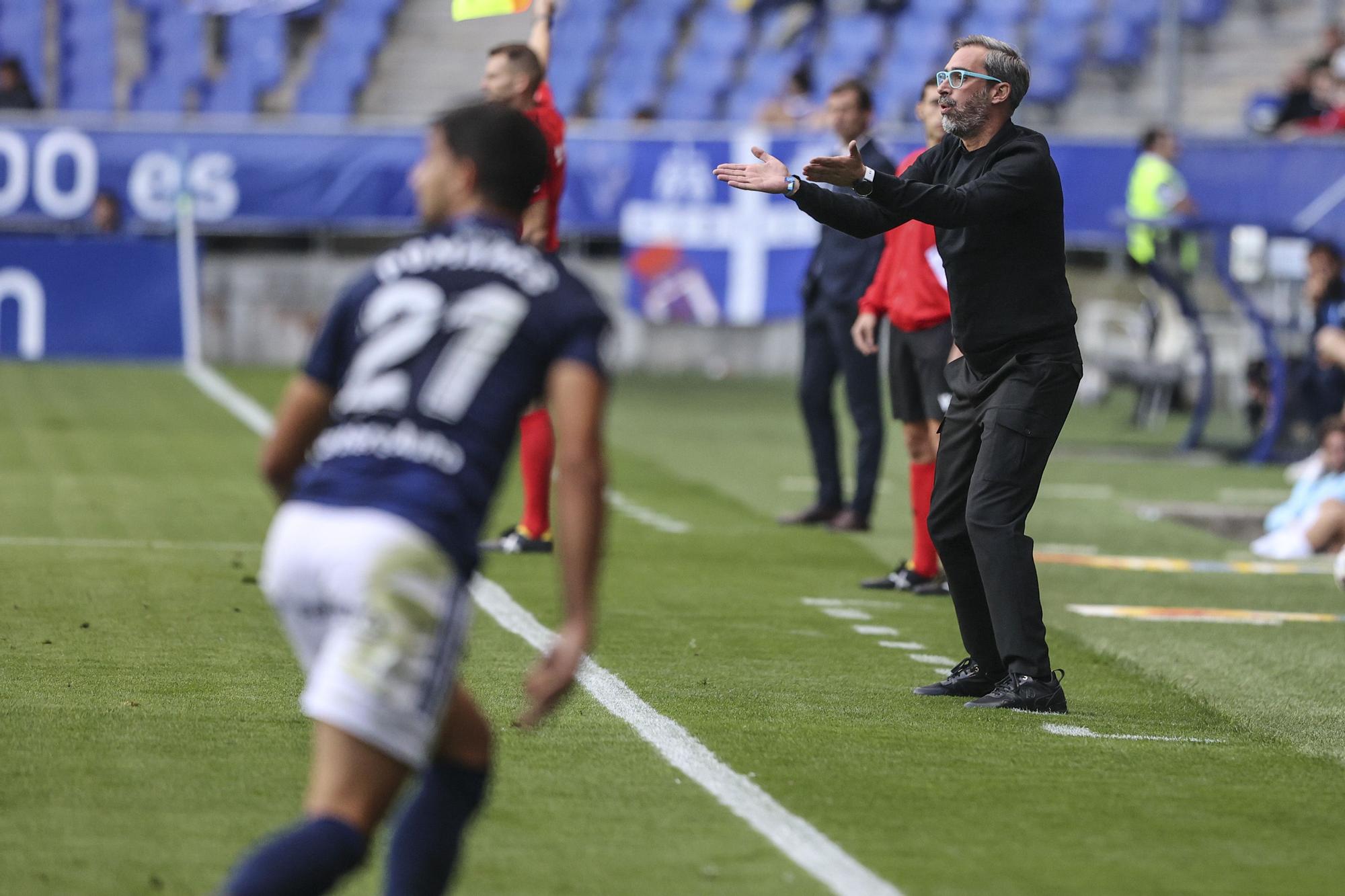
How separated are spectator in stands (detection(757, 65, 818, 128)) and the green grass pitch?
9509 millimetres

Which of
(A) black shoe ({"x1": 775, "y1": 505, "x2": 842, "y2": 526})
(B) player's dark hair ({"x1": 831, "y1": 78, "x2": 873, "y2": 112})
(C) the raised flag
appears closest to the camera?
(C) the raised flag

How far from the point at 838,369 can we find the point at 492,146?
7781mm

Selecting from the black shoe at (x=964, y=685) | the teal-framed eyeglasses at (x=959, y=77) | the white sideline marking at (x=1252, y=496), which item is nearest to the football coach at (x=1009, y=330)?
the teal-framed eyeglasses at (x=959, y=77)

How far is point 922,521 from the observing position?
28.3 feet

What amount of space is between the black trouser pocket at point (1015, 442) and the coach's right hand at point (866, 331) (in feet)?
10.4

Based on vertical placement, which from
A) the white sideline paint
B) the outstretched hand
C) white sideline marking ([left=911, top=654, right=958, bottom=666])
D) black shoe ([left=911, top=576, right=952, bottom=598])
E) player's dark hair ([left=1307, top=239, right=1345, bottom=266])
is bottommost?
black shoe ([left=911, top=576, right=952, bottom=598])

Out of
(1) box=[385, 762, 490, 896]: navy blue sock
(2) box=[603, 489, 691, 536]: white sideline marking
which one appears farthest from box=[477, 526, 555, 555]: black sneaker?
(1) box=[385, 762, 490, 896]: navy blue sock

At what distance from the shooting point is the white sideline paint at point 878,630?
7.59 meters

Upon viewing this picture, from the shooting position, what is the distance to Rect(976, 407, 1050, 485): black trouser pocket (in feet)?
19.7

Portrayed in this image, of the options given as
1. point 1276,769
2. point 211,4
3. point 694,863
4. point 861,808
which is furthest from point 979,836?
point 211,4

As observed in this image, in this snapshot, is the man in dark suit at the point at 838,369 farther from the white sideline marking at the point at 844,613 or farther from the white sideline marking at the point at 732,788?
the white sideline marking at the point at 732,788

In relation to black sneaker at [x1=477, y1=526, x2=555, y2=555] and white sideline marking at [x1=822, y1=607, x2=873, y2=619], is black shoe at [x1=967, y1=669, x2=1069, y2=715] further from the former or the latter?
black sneaker at [x1=477, y1=526, x2=555, y2=555]

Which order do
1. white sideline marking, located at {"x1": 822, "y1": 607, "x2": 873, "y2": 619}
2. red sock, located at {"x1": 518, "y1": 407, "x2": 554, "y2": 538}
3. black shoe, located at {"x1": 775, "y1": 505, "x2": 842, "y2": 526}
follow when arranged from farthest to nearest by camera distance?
black shoe, located at {"x1": 775, "y1": 505, "x2": 842, "y2": 526} < red sock, located at {"x1": 518, "y1": 407, "x2": 554, "y2": 538} < white sideline marking, located at {"x1": 822, "y1": 607, "x2": 873, "y2": 619}

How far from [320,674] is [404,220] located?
58.6ft
